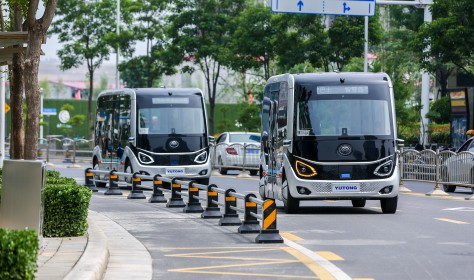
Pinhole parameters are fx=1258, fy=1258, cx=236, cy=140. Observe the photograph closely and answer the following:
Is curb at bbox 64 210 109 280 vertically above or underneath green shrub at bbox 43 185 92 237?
underneath

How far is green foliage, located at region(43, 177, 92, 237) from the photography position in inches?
615

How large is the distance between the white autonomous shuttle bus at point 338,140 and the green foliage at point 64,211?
25.0ft

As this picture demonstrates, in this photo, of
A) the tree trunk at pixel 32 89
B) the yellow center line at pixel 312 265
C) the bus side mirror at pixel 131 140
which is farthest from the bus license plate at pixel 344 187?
the bus side mirror at pixel 131 140

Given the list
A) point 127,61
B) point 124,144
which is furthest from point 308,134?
point 127,61

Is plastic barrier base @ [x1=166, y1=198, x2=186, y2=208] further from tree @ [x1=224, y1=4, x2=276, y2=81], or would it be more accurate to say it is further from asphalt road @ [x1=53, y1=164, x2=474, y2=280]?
tree @ [x1=224, y1=4, x2=276, y2=81]

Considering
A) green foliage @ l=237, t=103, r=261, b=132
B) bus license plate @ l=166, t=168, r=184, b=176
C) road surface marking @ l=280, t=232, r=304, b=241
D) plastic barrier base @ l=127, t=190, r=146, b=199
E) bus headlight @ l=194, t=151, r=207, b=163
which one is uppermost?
green foliage @ l=237, t=103, r=261, b=132

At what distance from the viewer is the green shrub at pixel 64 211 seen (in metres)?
15.6

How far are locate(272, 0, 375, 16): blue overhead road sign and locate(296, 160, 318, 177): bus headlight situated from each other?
19316 mm

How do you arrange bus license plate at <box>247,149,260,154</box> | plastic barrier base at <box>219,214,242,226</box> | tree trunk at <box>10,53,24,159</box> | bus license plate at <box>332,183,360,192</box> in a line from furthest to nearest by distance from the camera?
bus license plate at <box>247,149,260,154</box> → tree trunk at <box>10,53,24,159</box> → bus license plate at <box>332,183,360,192</box> → plastic barrier base at <box>219,214,242,226</box>

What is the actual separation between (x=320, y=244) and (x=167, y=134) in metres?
18.0

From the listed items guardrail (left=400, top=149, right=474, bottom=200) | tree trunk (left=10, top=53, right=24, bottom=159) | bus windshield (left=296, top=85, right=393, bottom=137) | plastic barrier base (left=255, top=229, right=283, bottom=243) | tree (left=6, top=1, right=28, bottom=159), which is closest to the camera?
plastic barrier base (left=255, top=229, right=283, bottom=243)

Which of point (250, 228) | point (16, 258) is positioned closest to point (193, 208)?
point (250, 228)

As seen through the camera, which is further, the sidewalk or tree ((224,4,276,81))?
tree ((224,4,276,81))

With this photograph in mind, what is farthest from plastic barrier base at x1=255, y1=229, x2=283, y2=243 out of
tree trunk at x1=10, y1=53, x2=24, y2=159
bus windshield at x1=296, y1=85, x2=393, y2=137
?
tree trunk at x1=10, y1=53, x2=24, y2=159
